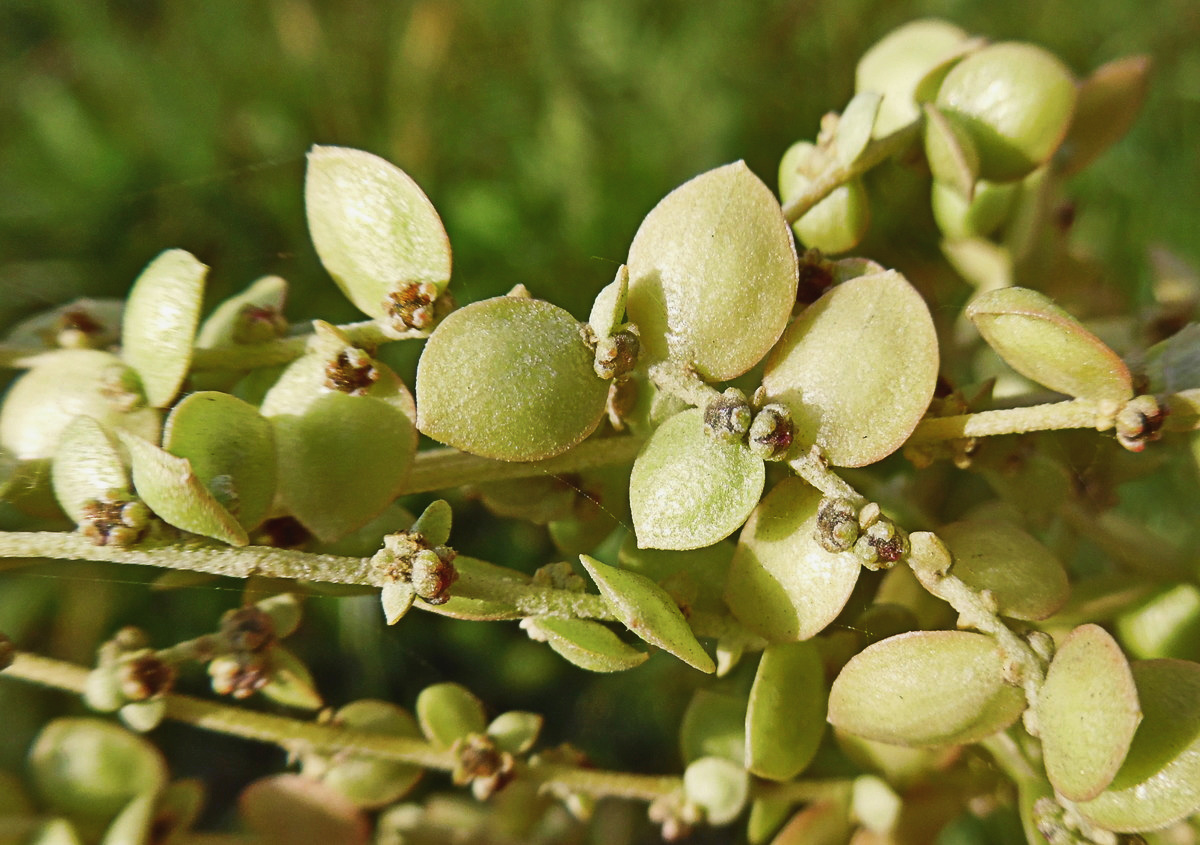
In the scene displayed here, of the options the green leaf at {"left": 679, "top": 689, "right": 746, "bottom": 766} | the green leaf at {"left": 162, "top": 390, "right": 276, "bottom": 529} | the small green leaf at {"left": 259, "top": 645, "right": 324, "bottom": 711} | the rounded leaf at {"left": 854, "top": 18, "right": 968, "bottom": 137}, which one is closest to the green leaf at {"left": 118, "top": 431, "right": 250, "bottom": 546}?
the green leaf at {"left": 162, "top": 390, "right": 276, "bottom": 529}

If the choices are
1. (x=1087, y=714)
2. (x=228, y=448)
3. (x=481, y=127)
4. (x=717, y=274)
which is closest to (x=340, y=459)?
(x=228, y=448)

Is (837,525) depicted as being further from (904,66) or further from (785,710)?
(904,66)

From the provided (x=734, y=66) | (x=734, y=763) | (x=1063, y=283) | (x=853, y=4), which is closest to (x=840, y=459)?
(x=734, y=763)

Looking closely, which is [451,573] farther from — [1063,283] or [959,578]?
[1063,283]

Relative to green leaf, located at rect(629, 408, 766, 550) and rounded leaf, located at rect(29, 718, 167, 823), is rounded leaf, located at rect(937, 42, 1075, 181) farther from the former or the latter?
rounded leaf, located at rect(29, 718, 167, 823)

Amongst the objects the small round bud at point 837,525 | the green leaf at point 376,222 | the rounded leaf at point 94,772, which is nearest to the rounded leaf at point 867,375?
the small round bud at point 837,525
